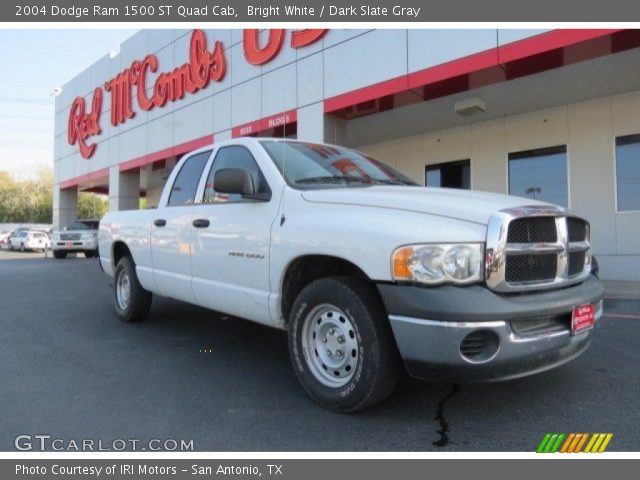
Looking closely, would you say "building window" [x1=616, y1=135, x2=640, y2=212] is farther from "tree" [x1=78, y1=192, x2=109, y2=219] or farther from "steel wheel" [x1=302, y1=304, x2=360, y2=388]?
"tree" [x1=78, y1=192, x2=109, y2=219]

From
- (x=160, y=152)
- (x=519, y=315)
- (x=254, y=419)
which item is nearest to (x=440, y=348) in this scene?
(x=519, y=315)

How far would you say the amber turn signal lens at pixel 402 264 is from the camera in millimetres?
2822

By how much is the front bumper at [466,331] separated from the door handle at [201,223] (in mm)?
2020

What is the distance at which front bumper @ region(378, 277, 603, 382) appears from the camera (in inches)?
106

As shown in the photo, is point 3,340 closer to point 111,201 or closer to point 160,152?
point 160,152

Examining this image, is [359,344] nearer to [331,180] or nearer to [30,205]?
[331,180]

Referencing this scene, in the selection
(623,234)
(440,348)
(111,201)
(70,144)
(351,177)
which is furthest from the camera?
(70,144)

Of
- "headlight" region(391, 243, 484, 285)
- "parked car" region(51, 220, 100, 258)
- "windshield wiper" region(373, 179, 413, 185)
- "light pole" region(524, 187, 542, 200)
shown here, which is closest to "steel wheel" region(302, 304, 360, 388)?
"headlight" region(391, 243, 484, 285)

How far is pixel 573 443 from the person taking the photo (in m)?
2.86

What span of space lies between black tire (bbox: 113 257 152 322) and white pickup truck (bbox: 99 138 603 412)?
175 cm

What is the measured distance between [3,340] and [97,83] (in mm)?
20820

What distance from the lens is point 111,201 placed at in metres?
21.9

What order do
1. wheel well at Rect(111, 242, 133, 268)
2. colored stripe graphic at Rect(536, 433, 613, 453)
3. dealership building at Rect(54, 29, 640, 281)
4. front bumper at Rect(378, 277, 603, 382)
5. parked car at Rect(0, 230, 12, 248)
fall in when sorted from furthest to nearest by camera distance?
1. parked car at Rect(0, 230, 12, 248)
2. dealership building at Rect(54, 29, 640, 281)
3. wheel well at Rect(111, 242, 133, 268)
4. colored stripe graphic at Rect(536, 433, 613, 453)
5. front bumper at Rect(378, 277, 603, 382)

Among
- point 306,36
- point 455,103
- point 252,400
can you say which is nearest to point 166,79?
point 306,36
